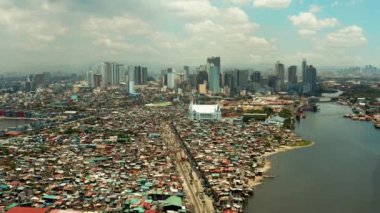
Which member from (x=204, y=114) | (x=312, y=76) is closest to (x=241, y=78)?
(x=312, y=76)

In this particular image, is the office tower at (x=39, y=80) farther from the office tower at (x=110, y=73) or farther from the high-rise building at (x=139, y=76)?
the high-rise building at (x=139, y=76)

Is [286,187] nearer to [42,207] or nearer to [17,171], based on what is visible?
[42,207]

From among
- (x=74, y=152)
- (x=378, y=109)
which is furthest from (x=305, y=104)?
(x=74, y=152)

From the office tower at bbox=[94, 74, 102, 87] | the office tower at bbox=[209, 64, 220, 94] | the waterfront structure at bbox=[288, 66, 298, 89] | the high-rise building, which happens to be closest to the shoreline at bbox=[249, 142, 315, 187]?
the office tower at bbox=[209, 64, 220, 94]

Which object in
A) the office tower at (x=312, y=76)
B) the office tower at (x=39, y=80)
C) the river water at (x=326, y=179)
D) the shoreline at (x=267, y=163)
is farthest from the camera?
the office tower at (x=39, y=80)

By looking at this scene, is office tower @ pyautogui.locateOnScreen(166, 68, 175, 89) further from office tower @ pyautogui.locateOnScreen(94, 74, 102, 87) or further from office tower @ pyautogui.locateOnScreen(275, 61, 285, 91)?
office tower @ pyautogui.locateOnScreen(275, 61, 285, 91)

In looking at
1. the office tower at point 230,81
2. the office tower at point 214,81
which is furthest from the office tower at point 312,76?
the office tower at point 214,81

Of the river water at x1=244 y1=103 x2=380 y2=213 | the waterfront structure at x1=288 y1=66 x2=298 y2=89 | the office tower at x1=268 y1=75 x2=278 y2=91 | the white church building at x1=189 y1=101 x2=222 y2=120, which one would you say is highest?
the waterfront structure at x1=288 y1=66 x2=298 y2=89
